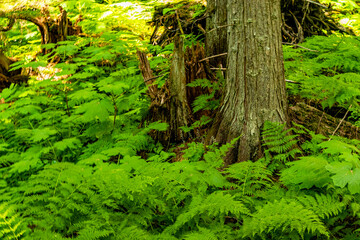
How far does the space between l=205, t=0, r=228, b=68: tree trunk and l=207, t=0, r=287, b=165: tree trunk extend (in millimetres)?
1071

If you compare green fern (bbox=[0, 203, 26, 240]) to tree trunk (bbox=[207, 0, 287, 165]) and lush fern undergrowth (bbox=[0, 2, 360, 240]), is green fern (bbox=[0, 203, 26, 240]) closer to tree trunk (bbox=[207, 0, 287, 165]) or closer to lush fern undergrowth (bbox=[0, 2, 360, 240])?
lush fern undergrowth (bbox=[0, 2, 360, 240])

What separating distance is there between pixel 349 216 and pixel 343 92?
1584 millimetres

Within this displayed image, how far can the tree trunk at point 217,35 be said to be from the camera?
3973 mm

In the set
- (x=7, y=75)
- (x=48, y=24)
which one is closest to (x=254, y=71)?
(x=48, y=24)

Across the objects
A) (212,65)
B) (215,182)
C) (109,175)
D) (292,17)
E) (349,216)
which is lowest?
(349,216)

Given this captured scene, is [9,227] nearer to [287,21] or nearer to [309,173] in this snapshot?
[309,173]

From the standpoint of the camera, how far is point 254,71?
2.78m

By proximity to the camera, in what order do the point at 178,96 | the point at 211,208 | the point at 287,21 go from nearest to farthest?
the point at 211,208 → the point at 178,96 → the point at 287,21

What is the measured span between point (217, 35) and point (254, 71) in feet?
4.67

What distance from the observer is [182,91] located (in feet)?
11.9


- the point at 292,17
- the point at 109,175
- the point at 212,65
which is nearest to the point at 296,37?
the point at 292,17

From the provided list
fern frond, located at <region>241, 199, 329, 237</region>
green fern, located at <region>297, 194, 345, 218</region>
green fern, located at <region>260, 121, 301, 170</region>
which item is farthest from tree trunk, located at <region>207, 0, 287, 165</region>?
fern frond, located at <region>241, 199, 329, 237</region>

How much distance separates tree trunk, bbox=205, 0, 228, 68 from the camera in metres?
3.97

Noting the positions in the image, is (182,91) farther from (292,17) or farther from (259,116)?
(292,17)
